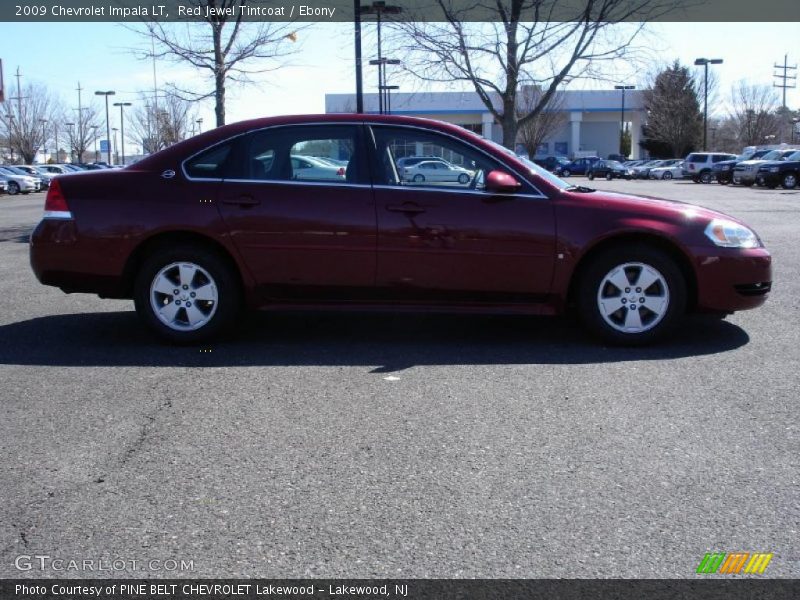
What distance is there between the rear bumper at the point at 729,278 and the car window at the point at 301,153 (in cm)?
264

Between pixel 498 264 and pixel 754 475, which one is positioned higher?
pixel 498 264

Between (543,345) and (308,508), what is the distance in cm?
329

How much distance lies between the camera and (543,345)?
253 inches

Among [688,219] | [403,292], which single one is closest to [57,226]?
[403,292]

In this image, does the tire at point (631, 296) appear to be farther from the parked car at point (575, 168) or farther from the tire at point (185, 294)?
the parked car at point (575, 168)

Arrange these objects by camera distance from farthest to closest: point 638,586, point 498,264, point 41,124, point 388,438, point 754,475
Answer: point 41,124 < point 498,264 < point 388,438 < point 754,475 < point 638,586

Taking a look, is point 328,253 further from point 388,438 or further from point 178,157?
point 388,438

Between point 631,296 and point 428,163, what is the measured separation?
5.80ft

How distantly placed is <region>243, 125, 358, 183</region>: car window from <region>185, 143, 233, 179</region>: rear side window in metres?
0.17

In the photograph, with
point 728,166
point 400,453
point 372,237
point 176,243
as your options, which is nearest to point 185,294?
point 176,243

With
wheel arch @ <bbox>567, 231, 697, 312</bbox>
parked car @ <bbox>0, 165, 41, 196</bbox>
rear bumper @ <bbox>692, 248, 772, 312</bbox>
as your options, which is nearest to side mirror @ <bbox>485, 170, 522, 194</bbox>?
wheel arch @ <bbox>567, 231, 697, 312</bbox>

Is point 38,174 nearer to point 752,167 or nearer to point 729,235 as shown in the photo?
point 752,167

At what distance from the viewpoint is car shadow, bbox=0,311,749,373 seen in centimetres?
601

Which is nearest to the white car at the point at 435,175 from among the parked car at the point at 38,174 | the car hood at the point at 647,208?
the car hood at the point at 647,208
